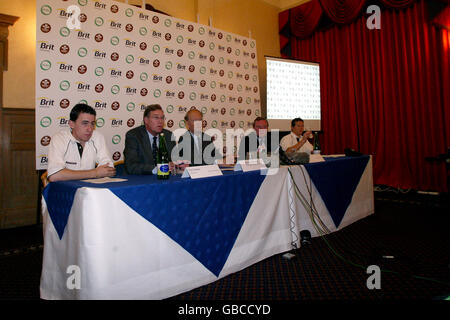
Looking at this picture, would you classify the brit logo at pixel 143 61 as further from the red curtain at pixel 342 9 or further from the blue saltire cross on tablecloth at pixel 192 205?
the red curtain at pixel 342 9

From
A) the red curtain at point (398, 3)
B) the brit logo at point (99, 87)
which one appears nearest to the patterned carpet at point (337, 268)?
the brit logo at point (99, 87)

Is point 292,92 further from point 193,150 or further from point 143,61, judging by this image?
point 193,150

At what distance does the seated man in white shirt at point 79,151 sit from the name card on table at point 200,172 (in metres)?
0.45

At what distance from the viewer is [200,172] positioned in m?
1.78

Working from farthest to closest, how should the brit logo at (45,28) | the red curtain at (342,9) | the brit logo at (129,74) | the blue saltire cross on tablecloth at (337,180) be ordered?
the red curtain at (342,9)
the brit logo at (129,74)
the brit logo at (45,28)
the blue saltire cross on tablecloth at (337,180)

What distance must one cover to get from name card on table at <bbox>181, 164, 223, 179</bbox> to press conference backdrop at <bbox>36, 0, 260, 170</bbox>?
5.84 feet

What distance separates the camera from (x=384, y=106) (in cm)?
493

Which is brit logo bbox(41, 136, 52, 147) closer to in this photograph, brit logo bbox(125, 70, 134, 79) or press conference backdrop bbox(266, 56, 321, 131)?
brit logo bbox(125, 70, 134, 79)

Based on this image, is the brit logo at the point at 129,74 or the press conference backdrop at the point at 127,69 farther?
the brit logo at the point at 129,74

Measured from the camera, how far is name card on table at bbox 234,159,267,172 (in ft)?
6.80

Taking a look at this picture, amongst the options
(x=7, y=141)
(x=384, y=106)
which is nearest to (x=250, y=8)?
(x=384, y=106)

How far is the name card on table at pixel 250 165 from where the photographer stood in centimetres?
207

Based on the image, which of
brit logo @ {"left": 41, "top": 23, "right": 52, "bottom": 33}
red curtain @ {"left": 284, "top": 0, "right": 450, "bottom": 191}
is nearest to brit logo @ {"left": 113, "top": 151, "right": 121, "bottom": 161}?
brit logo @ {"left": 41, "top": 23, "right": 52, "bottom": 33}
